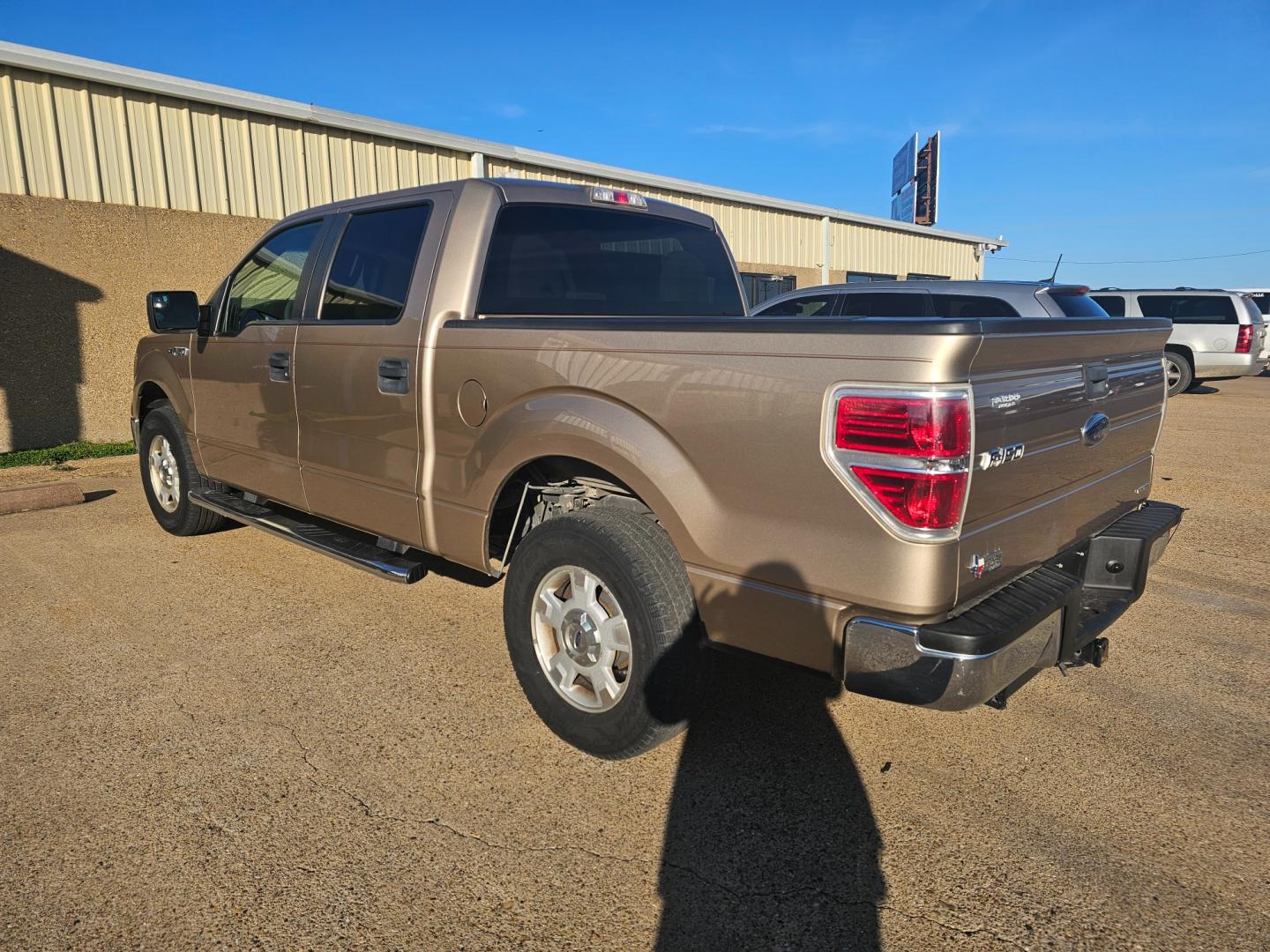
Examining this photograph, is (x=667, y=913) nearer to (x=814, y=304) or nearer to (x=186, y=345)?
(x=186, y=345)

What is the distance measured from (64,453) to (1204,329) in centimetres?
1806

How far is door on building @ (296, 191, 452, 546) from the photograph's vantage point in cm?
353

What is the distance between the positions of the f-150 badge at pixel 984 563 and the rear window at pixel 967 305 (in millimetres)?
5618

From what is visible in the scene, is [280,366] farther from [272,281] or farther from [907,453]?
[907,453]

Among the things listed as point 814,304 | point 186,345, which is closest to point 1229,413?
point 814,304

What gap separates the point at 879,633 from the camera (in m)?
2.24

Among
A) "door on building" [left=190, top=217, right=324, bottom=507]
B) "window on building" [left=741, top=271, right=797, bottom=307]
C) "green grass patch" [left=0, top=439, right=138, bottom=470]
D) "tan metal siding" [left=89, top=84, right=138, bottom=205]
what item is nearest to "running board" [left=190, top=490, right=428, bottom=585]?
"door on building" [left=190, top=217, right=324, bottom=507]

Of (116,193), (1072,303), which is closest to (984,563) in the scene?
(1072,303)

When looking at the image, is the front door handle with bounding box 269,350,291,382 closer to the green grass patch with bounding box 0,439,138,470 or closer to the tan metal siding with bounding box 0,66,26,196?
the green grass patch with bounding box 0,439,138,470

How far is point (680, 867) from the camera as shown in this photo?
2.43m

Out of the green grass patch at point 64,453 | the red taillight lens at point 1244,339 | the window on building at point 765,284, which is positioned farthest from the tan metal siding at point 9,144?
the red taillight lens at point 1244,339

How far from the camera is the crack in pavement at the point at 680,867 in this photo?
2189 mm

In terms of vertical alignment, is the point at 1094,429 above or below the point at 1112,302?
below

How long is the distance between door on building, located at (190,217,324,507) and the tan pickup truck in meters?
0.03
